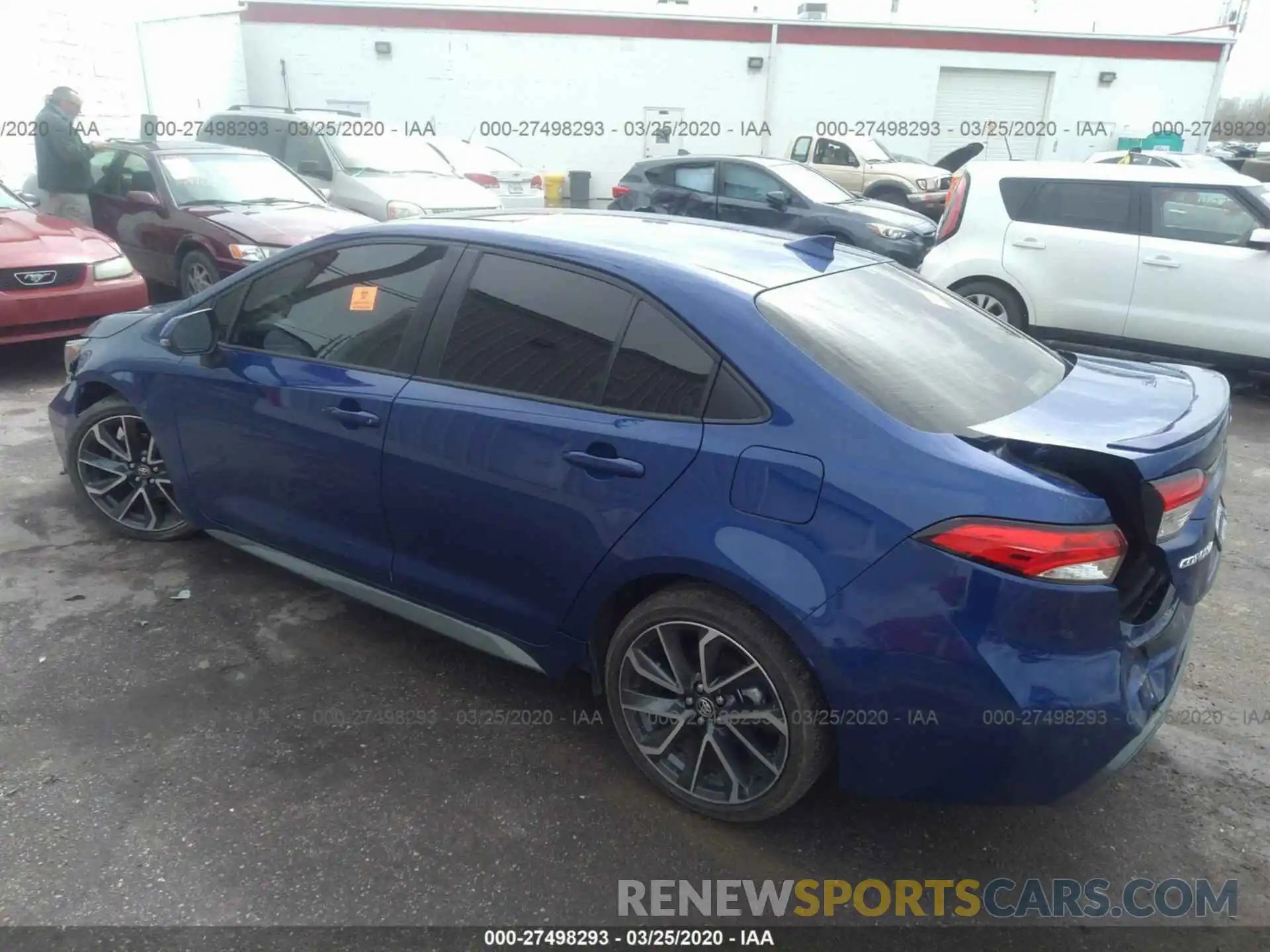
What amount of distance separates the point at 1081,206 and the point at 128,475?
271 inches

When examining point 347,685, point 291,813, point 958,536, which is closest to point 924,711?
point 958,536

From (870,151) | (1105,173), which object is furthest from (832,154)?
(1105,173)

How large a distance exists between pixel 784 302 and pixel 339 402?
4.98ft

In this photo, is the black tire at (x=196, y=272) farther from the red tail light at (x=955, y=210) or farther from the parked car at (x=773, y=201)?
the red tail light at (x=955, y=210)

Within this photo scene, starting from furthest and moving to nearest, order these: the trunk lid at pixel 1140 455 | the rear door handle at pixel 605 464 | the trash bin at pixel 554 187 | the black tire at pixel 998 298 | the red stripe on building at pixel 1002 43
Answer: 1. the red stripe on building at pixel 1002 43
2. the trash bin at pixel 554 187
3. the black tire at pixel 998 298
4. the rear door handle at pixel 605 464
5. the trunk lid at pixel 1140 455

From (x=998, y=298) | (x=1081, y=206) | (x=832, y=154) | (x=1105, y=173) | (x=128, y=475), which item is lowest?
(x=128, y=475)

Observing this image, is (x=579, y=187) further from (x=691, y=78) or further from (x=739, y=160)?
(x=739, y=160)

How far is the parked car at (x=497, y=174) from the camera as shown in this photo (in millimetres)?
12812

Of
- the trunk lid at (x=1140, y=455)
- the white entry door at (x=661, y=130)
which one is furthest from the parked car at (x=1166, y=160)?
the trunk lid at (x=1140, y=455)

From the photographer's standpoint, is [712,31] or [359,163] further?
[712,31]

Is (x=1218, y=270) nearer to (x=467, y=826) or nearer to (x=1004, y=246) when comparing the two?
(x=1004, y=246)

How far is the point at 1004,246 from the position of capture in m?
7.52

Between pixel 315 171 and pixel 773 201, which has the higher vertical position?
pixel 315 171

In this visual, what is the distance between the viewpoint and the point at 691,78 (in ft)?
72.9
